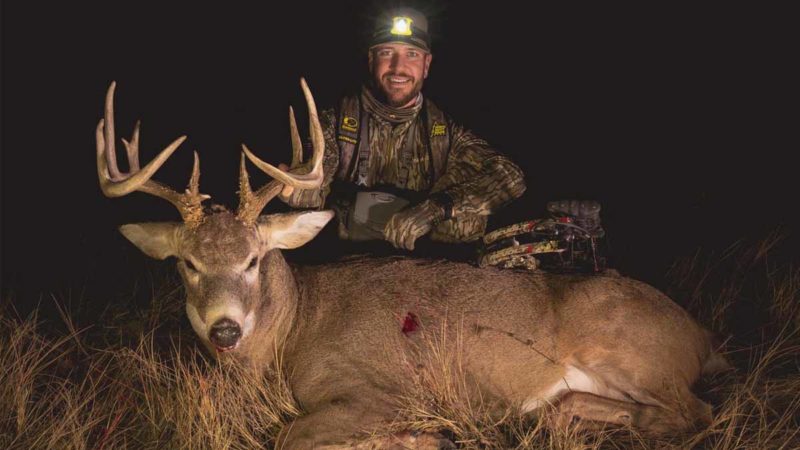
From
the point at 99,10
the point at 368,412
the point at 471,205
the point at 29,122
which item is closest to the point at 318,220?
the point at 368,412

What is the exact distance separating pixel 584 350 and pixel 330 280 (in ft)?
4.99

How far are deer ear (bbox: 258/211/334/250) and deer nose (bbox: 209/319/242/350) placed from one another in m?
0.62

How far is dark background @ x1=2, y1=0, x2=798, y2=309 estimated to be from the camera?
680cm

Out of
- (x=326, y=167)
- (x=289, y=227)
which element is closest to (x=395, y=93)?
(x=326, y=167)

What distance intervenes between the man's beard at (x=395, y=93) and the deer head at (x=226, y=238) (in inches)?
73.9

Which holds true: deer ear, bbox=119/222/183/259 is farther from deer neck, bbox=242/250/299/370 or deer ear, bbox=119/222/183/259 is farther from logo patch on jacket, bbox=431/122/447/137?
logo patch on jacket, bbox=431/122/447/137

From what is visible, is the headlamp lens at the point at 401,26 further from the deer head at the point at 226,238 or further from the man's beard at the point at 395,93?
the deer head at the point at 226,238

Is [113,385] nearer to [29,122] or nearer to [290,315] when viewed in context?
[290,315]

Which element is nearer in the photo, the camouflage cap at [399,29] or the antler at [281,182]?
the antler at [281,182]

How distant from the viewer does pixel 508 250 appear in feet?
14.6

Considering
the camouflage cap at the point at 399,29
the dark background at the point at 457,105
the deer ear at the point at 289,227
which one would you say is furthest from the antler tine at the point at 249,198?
the camouflage cap at the point at 399,29

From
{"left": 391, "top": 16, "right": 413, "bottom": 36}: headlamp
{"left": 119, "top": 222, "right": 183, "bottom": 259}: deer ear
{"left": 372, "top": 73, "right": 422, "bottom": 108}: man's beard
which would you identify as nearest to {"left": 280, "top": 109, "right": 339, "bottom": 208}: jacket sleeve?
{"left": 372, "top": 73, "right": 422, "bottom": 108}: man's beard

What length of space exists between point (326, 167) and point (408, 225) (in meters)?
0.95

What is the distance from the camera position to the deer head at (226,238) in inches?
138
